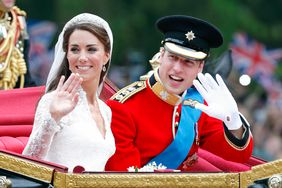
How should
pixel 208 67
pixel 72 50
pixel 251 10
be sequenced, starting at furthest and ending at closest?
pixel 251 10
pixel 208 67
pixel 72 50

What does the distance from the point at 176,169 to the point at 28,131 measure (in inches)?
30.0

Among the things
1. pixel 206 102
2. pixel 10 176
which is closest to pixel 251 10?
pixel 206 102

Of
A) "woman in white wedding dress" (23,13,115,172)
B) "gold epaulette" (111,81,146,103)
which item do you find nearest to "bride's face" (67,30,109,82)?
"woman in white wedding dress" (23,13,115,172)

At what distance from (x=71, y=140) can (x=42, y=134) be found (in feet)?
0.64

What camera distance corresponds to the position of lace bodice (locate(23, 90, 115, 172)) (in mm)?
7129

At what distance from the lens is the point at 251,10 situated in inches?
713

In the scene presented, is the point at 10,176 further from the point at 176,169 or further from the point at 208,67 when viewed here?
the point at 208,67

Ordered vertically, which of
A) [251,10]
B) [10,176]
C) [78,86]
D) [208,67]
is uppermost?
[251,10]

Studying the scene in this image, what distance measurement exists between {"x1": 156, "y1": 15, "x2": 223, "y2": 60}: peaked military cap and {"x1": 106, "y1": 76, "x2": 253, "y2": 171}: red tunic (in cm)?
26

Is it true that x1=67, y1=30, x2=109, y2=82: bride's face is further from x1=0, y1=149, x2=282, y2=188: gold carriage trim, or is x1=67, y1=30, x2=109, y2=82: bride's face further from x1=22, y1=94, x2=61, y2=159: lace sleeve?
x1=0, y1=149, x2=282, y2=188: gold carriage trim

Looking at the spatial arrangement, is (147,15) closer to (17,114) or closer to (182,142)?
(17,114)

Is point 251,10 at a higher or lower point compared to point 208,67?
higher

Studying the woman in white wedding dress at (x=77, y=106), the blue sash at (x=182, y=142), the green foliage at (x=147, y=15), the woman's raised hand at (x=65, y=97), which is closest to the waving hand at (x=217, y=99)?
the blue sash at (x=182, y=142)

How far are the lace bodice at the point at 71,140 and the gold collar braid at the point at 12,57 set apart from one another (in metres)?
1.78
